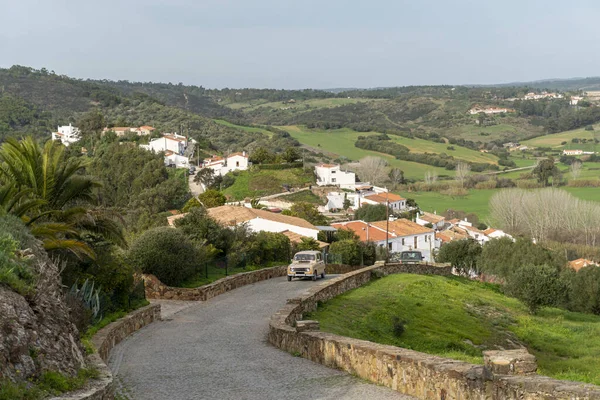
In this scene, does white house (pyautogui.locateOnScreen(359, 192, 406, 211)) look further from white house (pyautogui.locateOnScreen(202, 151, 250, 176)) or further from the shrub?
the shrub

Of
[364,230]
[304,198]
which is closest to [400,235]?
[364,230]

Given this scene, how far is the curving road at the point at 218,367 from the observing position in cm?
1185

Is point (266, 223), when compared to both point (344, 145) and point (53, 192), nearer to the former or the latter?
point (53, 192)

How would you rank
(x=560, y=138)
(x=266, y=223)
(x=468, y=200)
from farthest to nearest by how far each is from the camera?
(x=560, y=138) < (x=468, y=200) < (x=266, y=223)

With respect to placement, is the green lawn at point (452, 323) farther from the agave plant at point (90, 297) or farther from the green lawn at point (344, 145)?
the green lawn at point (344, 145)

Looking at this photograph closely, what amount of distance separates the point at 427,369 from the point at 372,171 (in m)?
115

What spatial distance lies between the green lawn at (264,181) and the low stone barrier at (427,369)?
69.3 meters

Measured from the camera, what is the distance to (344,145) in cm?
15900

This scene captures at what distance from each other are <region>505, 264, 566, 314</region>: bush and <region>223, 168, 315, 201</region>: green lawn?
1977 inches

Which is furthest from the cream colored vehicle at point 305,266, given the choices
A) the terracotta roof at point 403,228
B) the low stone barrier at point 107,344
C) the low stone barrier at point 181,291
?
the terracotta roof at point 403,228

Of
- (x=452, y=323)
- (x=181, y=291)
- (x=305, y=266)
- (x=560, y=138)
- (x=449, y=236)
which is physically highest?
(x=181, y=291)

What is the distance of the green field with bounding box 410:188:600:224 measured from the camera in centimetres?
10638

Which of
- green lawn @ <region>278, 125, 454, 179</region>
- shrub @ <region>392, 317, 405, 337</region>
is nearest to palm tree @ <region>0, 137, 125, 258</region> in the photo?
shrub @ <region>392, 317, 405, 337</region>

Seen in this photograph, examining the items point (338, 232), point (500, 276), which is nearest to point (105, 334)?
point (338, 232)
